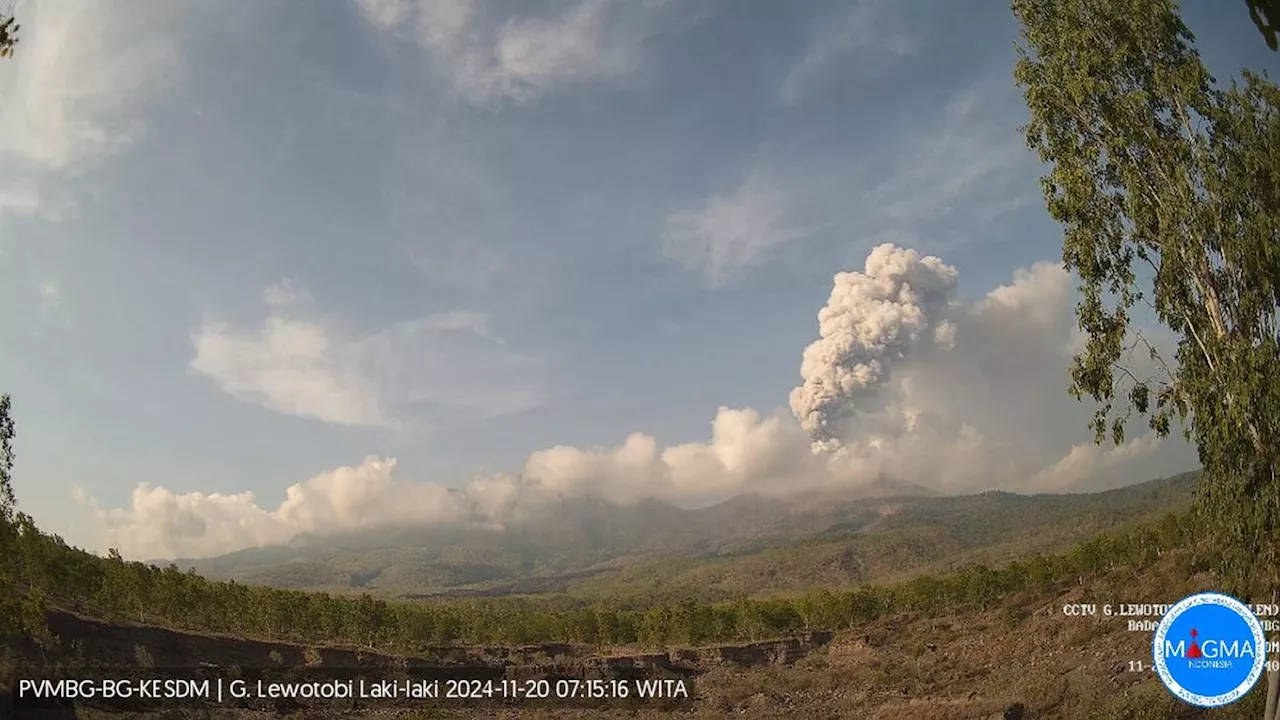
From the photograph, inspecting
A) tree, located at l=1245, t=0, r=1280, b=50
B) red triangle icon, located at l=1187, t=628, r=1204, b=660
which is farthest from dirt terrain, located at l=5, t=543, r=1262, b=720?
tree, located at l=1245, t=0, r=1280, b=50

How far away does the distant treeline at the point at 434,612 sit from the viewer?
53125 millimetres

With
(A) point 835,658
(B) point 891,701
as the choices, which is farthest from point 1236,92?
(A) point 835,658

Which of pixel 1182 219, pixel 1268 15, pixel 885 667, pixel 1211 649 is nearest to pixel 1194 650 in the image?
pixel 1211 649

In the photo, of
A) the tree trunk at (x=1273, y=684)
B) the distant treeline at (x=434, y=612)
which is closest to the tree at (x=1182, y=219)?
the tree trunk at (x=1273, y=684)

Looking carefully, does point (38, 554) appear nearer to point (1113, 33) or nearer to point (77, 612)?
point (77, 612)

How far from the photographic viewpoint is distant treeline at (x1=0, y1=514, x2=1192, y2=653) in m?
53.1

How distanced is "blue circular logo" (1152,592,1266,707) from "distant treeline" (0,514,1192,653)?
35234 millimetres

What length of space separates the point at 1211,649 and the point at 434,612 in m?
84.3

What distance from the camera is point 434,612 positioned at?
288 ft

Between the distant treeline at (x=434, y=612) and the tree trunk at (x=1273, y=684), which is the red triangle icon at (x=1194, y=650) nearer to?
the tree trunk at (x=1273, y=684)

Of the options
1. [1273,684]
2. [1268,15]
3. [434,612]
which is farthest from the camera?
[434,612]

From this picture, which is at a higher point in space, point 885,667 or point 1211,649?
point 1211,649

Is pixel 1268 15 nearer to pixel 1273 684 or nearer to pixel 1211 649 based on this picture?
pixel 1273 684

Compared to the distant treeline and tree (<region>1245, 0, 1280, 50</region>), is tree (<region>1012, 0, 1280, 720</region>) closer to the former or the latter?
tree (<region>1245, 0, 1280, 50</region>)
